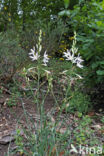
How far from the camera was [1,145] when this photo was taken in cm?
216

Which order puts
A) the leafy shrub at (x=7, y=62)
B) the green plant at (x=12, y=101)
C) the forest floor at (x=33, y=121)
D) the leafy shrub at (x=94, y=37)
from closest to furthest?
the forest floor at (x=33, y=121) < the leafy shrub at (x=94, y=37) < the green plant at (x=12, y=101) < the leafy shrub at (x=7, y=62)

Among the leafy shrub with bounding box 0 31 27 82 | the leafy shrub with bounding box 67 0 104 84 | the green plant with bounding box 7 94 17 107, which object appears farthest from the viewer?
the leafy shrub with bounding box 0 31 27 82

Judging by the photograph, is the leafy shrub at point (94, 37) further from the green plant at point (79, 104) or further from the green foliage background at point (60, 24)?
the green plant at point (79, 104)

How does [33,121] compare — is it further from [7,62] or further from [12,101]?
[7,62]

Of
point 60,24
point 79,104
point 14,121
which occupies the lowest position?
point 14,121

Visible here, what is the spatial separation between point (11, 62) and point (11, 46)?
1.79ft

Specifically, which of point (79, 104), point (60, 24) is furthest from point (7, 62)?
point (60, 24)

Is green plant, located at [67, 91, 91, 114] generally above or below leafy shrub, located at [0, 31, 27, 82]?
below

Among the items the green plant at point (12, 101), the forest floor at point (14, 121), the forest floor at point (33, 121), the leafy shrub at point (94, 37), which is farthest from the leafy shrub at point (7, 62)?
the leafy shrub at point (94, 37)

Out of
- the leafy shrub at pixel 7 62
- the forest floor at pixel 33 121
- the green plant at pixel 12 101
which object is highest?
the leafy shrub at pixel 7 62

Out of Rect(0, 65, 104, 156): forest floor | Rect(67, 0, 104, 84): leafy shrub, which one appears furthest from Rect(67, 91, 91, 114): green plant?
Rect(67, 0, 104, 84): leafy shrub

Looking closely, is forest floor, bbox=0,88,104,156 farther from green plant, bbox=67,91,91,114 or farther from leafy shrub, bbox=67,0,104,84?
leafy shrub, bbox=67,0,104,84

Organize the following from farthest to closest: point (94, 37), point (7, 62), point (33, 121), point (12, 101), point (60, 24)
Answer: point (60, 24), point (7, 62), point (12, 101), point (94, 37), point (33, 121)

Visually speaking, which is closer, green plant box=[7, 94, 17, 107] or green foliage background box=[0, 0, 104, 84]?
green foliage background box=[0, 0, 104, 84]
